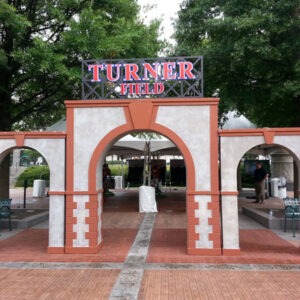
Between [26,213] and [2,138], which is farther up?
[2,138]

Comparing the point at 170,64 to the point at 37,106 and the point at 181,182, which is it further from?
the point at 181,182

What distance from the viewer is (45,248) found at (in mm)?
7340

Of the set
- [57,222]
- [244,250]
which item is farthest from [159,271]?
[57,222]

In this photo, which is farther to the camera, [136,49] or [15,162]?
[15,162]

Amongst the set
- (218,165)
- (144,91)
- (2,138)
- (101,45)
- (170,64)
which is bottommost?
(218,165)

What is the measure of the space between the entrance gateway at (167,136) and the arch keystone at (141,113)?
24 mm

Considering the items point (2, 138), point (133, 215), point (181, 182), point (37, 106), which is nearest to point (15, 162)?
point (181, 182)

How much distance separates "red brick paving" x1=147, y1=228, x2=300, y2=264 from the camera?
6340 mm

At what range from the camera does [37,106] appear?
39.3 ft

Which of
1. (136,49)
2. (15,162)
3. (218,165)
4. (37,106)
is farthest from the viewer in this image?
(15,162)

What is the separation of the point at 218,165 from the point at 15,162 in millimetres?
28136

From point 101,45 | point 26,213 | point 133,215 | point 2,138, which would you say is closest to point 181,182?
point 133,215

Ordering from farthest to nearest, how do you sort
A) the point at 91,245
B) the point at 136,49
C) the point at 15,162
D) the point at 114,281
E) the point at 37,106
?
the point at 15,162
the point at 37,106
the point at 136,49
the point at 91,245
the point at 114,281

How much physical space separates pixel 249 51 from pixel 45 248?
8.89 meters
